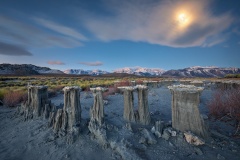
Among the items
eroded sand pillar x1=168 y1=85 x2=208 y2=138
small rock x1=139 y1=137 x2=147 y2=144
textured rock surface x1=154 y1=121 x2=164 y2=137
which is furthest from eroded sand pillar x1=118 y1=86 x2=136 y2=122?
eroded sand pillar x1=168 y1=85 x2=208 y2=138

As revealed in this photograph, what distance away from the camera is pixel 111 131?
5910 millimetres

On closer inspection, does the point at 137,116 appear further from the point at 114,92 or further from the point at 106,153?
the point at 114,92

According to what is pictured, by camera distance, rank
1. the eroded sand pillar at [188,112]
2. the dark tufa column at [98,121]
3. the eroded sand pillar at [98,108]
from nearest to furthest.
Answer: the eroded sand pillar at [188,112]
the dark tufa column at [98,121]
the eroded sand pillar at [98,108]

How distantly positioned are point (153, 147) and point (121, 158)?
113 centimetres

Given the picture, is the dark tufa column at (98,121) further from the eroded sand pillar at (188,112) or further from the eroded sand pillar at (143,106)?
the eroded sand pillar at (188,112)

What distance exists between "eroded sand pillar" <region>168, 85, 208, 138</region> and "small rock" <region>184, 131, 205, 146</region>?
0.99 feet

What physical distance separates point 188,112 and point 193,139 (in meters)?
0.87

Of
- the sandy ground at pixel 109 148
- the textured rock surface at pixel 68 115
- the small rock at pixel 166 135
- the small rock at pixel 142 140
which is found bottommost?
the sandy ground at pixel 109 148

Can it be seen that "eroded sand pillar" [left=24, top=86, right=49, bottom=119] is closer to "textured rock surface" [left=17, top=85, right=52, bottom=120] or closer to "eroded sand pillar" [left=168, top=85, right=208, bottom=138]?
"textured rock surface" [left=17, top=85, right=52, bottom=120]

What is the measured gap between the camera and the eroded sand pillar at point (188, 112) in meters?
5.23

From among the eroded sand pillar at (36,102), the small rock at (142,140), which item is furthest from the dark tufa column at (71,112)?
the eroded sand pillar at (36,102)

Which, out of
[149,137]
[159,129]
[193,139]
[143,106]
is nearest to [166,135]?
[159,129]

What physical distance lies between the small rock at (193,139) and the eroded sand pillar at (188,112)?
0.30m

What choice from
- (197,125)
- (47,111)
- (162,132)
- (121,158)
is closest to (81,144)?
(121,158)
